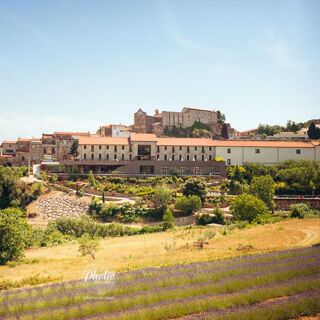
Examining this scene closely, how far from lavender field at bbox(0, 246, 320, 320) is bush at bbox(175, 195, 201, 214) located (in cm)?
3319

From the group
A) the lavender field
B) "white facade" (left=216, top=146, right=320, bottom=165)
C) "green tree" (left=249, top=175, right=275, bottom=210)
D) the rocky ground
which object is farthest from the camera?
"white facade" (left=216, top=146, right=320, bottom=165)

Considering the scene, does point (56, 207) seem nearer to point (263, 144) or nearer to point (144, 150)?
point (144, 150)

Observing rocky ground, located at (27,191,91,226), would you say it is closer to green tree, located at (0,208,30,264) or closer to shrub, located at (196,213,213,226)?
shrub, located at (196,213,213,226)

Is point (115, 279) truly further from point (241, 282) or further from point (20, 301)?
point (241, 282)

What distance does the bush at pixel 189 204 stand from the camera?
51594 mm

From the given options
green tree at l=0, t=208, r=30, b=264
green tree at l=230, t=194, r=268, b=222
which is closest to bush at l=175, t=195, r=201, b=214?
green tree at l=230, t=194, r=268, b=222

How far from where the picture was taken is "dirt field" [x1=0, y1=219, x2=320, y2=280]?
2294 centimetres

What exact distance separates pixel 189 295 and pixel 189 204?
123 ft

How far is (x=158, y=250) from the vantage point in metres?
28.7

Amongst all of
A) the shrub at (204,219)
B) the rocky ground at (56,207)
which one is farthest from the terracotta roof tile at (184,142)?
the shrub at (204,219)

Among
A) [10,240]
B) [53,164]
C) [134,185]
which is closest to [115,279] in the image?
[10,240]

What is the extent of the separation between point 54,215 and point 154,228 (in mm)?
19249

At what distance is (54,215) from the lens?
185 ft

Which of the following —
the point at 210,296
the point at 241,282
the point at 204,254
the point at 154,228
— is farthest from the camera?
the point at 154,228
